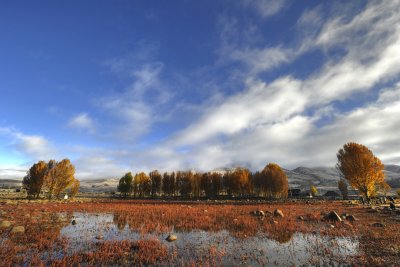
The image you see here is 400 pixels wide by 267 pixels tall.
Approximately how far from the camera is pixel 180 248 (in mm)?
14555

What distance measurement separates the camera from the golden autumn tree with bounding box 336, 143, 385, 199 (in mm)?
51500

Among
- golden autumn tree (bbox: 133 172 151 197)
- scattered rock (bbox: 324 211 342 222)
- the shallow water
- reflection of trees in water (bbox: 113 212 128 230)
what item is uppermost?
golden autumn tree (bbox: 133 172 151 197)

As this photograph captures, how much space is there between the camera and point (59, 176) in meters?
67.4

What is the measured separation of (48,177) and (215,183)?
65568mm

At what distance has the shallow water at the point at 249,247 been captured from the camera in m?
12.3

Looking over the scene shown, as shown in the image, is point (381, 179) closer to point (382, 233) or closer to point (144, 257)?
point (382, 233)

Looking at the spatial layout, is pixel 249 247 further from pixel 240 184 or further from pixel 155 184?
pixel 155 184

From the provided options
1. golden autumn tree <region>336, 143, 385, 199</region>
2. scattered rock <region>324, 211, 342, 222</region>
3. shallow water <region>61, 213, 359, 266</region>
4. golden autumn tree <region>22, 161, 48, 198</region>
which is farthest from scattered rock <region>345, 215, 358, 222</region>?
golden autumn tree <region>22, 161, 48, 198</region>

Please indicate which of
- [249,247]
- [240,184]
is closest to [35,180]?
[249,247]

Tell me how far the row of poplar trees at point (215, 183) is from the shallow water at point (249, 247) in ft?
259

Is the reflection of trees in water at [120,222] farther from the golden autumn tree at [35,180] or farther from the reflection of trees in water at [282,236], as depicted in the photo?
the golden autumn tree at [35,180]

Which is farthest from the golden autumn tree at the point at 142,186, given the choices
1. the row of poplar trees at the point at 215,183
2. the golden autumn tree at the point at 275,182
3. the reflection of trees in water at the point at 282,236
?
the reflection of trees in water at the point at 282,236

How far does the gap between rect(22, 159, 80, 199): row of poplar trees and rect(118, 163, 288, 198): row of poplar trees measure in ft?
147

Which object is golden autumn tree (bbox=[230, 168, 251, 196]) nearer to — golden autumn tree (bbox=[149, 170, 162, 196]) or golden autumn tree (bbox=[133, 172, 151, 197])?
golden autumn tree (bbox=[149, 170, 162, 196])
